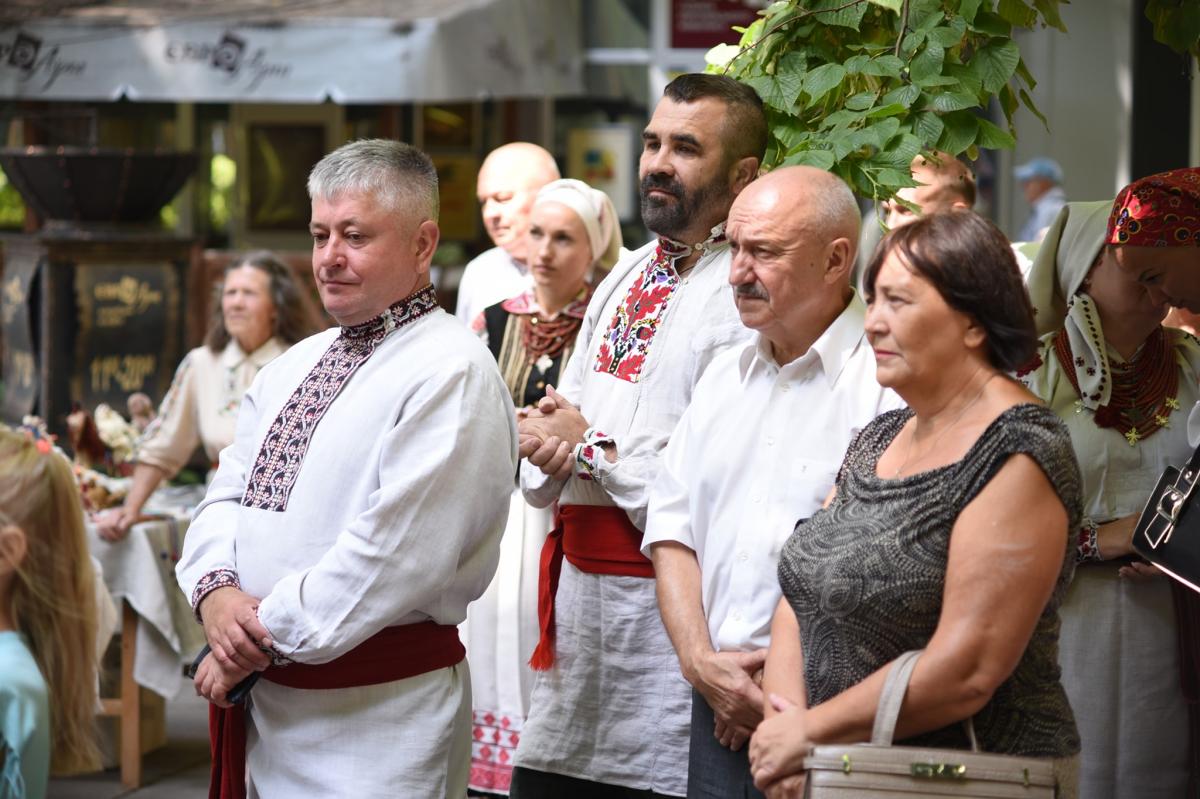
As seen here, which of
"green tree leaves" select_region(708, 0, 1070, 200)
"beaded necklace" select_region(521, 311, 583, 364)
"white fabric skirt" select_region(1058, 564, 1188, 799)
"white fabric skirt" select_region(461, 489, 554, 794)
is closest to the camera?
"green tree leaves" select_region(708, 0, 1070, 200)

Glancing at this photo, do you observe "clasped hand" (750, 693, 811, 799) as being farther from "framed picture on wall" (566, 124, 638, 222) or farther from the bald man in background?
"framed picture on wall" (566, 124, 638, 222)

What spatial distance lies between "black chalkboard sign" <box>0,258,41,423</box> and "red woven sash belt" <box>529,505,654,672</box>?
4.09 meters

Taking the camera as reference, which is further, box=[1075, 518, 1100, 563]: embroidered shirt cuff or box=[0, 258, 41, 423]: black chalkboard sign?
box=[0, 258, 41, 423]: black chalkboard sign

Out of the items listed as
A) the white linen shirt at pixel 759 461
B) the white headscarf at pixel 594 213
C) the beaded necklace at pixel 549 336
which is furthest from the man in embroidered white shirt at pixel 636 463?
the white headscarf at pixel 594 213

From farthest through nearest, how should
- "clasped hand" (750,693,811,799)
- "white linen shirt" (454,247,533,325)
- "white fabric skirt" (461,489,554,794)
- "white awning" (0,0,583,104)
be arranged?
"white awning" (0,0,583,104)
"white linen shirt" (454,247,533,325)
"white fabric skirt" (461,489,554,794)
"clasped hand" (750,693,811,799)

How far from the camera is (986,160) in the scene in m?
13.5

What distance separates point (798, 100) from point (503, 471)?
107 cm

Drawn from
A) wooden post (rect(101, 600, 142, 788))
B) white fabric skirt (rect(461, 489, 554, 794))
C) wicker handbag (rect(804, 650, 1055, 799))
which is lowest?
wooden post (rect(101, 600, 142, 788))

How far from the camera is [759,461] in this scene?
2986 millimetres

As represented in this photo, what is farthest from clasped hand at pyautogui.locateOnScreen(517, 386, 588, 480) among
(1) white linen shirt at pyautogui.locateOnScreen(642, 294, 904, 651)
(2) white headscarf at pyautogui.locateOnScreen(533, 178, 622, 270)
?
(2) white headscarf at pyautogui.locateOnScreen(533, 178, 622, 270)

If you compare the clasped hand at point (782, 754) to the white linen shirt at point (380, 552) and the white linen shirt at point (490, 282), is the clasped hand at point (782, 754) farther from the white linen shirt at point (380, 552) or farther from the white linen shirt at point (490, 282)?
the white linen shirt at point (490, 282)

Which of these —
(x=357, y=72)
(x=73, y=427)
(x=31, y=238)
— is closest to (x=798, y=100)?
(x=73, y=427)

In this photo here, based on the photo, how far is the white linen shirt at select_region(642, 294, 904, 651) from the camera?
2.92 metres

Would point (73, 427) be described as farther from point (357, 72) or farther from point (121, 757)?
point (357, 72)
